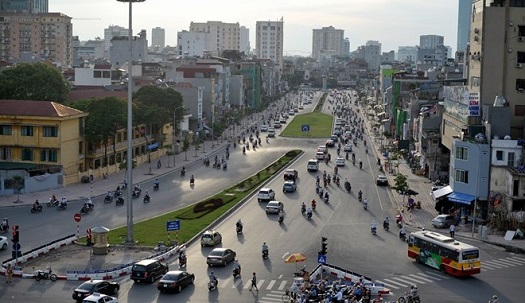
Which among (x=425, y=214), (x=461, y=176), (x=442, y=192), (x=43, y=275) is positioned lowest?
(x=425, y=214)

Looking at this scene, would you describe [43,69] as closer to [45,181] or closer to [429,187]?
[45,181]

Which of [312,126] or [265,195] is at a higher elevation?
[312,126]

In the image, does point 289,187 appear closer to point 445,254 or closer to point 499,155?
point 499,155

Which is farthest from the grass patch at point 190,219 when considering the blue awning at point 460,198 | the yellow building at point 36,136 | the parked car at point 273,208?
the blue awning at point 460,198

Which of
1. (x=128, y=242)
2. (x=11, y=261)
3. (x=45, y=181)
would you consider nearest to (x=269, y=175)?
(x=45, y=181)

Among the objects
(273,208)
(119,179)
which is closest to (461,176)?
(273,208)

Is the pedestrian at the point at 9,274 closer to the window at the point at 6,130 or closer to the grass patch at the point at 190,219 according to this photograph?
the grass patch at the point at 190,219
